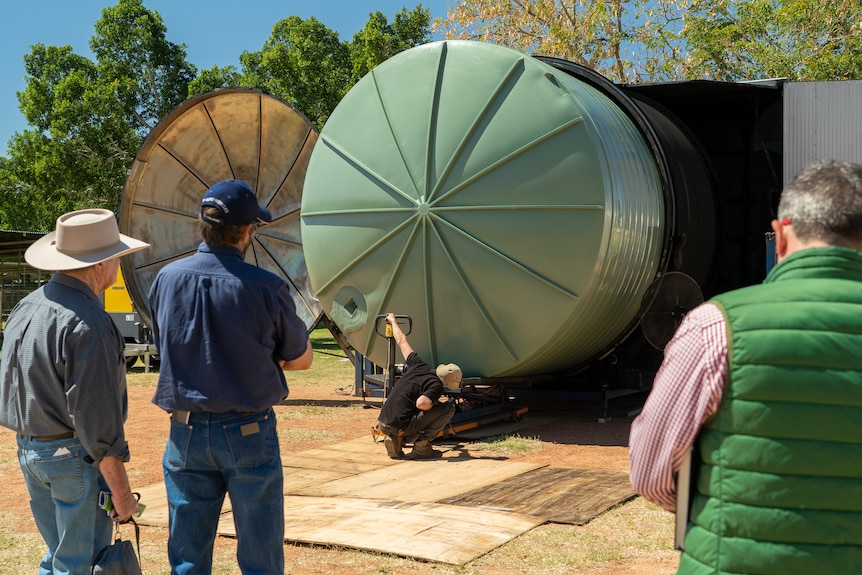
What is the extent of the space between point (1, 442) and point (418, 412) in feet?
15.7

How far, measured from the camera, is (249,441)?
3838 millimetres

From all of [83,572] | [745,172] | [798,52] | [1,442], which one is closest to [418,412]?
[1,442]

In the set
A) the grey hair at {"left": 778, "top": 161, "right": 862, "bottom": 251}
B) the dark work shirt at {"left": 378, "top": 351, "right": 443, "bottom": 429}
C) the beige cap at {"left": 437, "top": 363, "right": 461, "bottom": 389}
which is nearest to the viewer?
the grey hair at {"left": 778, "top": 161, "right": 862, "bottom": 251}

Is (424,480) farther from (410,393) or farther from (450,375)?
(450,375)

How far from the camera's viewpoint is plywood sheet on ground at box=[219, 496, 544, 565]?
6039 millimetres

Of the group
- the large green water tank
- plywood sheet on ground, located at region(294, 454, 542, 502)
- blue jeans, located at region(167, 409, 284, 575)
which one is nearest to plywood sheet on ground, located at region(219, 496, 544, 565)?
plywood sheet on ground, located at region(294, 454, 542, 502)

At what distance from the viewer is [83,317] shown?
383 cm

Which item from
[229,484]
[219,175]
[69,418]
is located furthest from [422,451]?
[219,175]

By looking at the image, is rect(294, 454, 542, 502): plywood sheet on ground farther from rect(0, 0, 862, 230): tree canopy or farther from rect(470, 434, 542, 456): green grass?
rect(0, 0, 862, 230): tree canopy

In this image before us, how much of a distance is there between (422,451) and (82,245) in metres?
5.76

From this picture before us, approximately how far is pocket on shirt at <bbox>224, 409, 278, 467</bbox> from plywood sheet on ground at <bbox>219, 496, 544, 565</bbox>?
223 cm

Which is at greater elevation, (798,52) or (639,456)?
(798,52)

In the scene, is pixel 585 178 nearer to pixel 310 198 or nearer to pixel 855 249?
pixel 310 198

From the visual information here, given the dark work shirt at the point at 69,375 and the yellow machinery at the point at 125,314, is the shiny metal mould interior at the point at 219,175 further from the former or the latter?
the dark work shirt at the point at 69,375
